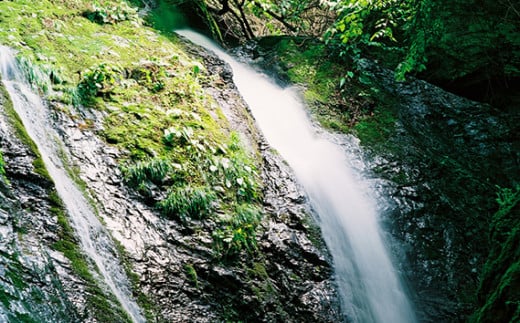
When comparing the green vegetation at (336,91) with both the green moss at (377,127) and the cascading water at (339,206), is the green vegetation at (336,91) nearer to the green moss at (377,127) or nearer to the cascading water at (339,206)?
the green moss at (377,127)

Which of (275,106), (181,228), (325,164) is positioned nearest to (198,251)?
(181,228)

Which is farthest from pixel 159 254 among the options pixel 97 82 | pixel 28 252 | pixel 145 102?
pixel 97 82

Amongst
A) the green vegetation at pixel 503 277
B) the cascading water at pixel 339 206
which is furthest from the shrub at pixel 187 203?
the green vegetation at pixel 503 277

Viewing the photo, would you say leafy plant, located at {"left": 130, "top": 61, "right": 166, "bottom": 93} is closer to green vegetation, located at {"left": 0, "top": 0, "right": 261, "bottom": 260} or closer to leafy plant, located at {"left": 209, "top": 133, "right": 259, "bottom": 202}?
green vegetation, located at {"left": 0, "top": 0, "right": 261, "bottom": 260}

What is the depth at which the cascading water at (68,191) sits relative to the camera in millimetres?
2951

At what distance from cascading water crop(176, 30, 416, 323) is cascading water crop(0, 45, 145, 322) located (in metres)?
2.48

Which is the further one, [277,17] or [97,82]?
[277,17]

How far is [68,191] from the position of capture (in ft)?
10.6

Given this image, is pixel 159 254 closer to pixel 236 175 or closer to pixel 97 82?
pixel 236 175

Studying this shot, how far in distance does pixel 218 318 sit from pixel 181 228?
0.93 m

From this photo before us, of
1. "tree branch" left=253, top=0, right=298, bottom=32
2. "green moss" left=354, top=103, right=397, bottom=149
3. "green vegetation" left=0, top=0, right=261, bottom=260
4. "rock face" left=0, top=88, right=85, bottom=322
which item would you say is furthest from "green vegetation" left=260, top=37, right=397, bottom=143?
"rock face" left=0, top=88, right=85, bottom=322

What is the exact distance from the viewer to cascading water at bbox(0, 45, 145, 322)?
2.95 meters

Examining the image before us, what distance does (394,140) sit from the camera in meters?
6.81

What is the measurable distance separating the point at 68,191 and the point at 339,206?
355 centimetres
